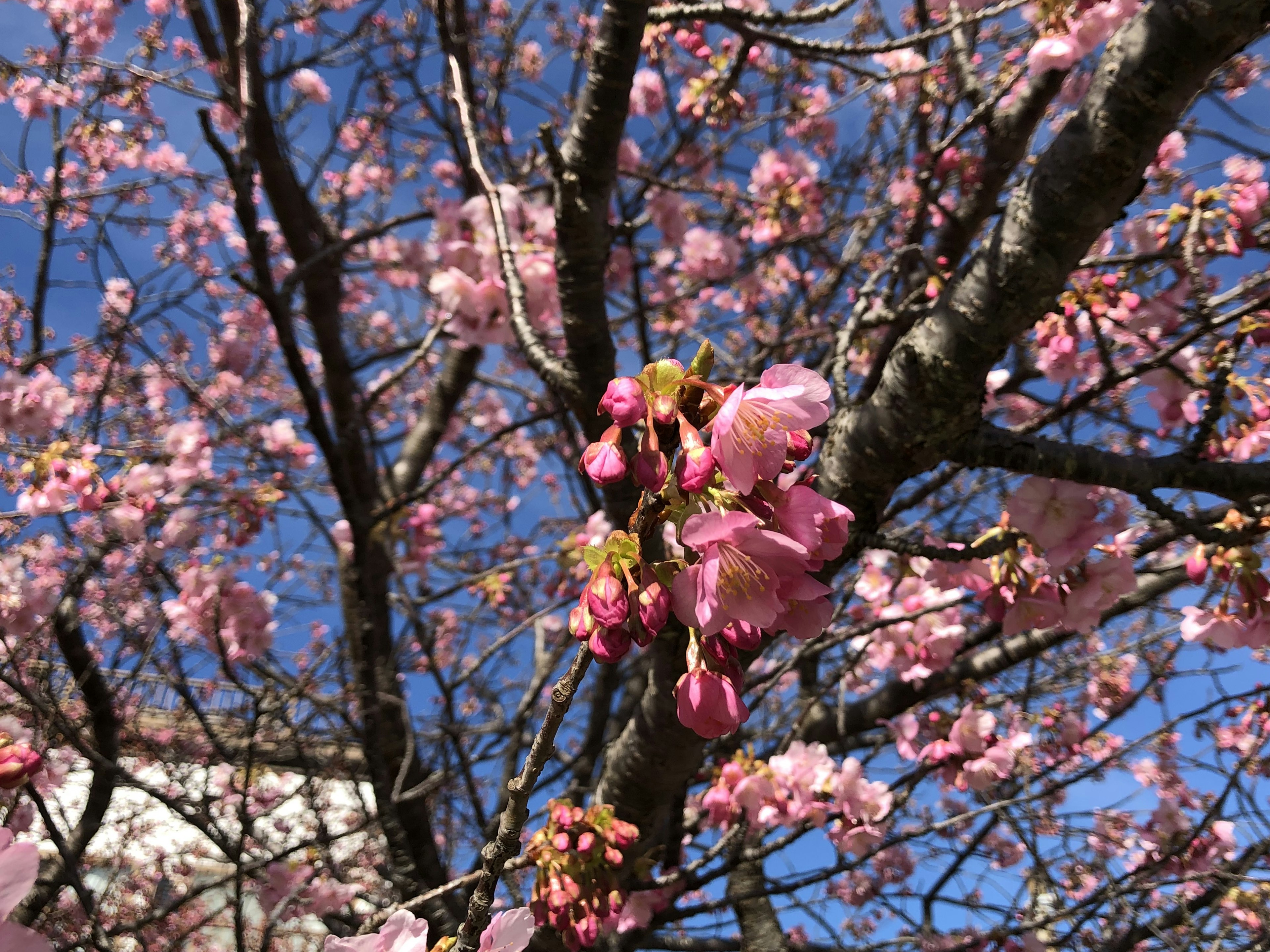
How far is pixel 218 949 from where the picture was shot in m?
3.17

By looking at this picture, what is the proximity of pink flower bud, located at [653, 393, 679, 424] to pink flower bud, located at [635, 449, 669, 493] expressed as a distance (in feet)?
0.12

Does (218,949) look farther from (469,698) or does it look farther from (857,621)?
(857,621)

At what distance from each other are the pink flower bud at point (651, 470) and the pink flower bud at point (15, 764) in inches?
35.1

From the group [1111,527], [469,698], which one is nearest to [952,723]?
[1111,527]

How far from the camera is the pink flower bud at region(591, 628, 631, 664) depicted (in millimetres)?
724

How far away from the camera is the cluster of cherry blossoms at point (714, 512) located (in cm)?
75

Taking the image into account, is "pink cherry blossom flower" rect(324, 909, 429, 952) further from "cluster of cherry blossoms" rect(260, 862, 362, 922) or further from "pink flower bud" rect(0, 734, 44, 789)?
"cluster of cherry blossoms" rect(260, 862, 362, 922)

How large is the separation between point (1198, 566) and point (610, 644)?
183 cm

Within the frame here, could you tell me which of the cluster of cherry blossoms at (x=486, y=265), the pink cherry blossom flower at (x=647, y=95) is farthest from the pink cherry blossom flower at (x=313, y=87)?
the cluster of cherry blossoms at (x=486, y=265)

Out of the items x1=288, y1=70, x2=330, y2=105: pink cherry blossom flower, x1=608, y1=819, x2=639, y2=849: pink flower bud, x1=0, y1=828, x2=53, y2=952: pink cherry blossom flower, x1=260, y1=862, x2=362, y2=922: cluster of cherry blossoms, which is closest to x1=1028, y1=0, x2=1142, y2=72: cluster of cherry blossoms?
x1=608, y1=819, x2=639, y2=849: pink flower bud

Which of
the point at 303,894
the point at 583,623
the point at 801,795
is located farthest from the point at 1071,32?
the point at 303,894

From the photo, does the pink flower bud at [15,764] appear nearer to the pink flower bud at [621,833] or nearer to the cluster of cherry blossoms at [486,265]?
the pink flower bud at [621,833]

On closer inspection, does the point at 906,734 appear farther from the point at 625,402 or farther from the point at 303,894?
the point at 303,894

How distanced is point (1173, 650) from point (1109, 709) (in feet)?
2.70
